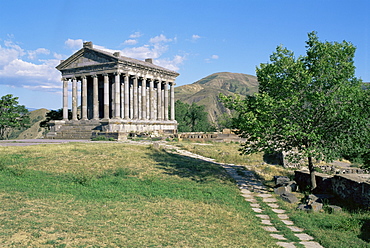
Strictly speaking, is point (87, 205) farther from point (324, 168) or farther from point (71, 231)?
point (324, 168)

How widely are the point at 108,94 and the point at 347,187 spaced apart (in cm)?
3888

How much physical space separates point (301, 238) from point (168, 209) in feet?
16.0

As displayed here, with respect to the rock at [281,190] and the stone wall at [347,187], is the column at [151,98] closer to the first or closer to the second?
the stone wall at [347,187]

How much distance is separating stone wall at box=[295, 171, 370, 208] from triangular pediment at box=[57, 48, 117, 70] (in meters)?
36.8

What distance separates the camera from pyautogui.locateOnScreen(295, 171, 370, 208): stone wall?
572 inches

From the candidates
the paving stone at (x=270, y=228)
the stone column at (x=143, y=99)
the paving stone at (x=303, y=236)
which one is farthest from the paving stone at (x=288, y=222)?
the stone column at (x=143, y=99)

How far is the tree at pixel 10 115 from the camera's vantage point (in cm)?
5047

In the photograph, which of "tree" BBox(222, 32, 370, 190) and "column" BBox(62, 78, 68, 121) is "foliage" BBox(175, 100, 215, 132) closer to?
"column" BBox(62, 78, 68, 121)

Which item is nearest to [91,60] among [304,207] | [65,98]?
[65,98]

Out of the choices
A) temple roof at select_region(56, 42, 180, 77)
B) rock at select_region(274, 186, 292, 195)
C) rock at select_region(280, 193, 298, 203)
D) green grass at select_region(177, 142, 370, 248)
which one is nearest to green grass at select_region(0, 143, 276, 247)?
green grass at select_region(177, 142, 370, 248)

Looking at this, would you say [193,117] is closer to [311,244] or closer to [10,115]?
[10,115]

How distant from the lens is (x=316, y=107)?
17.4 metres

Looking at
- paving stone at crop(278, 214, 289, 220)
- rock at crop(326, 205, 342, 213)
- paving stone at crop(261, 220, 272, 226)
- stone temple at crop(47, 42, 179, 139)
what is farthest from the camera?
stone temple at crop(47, 42, 179, 139)

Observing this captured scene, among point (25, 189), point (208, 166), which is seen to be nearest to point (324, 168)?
point (208, 166)
